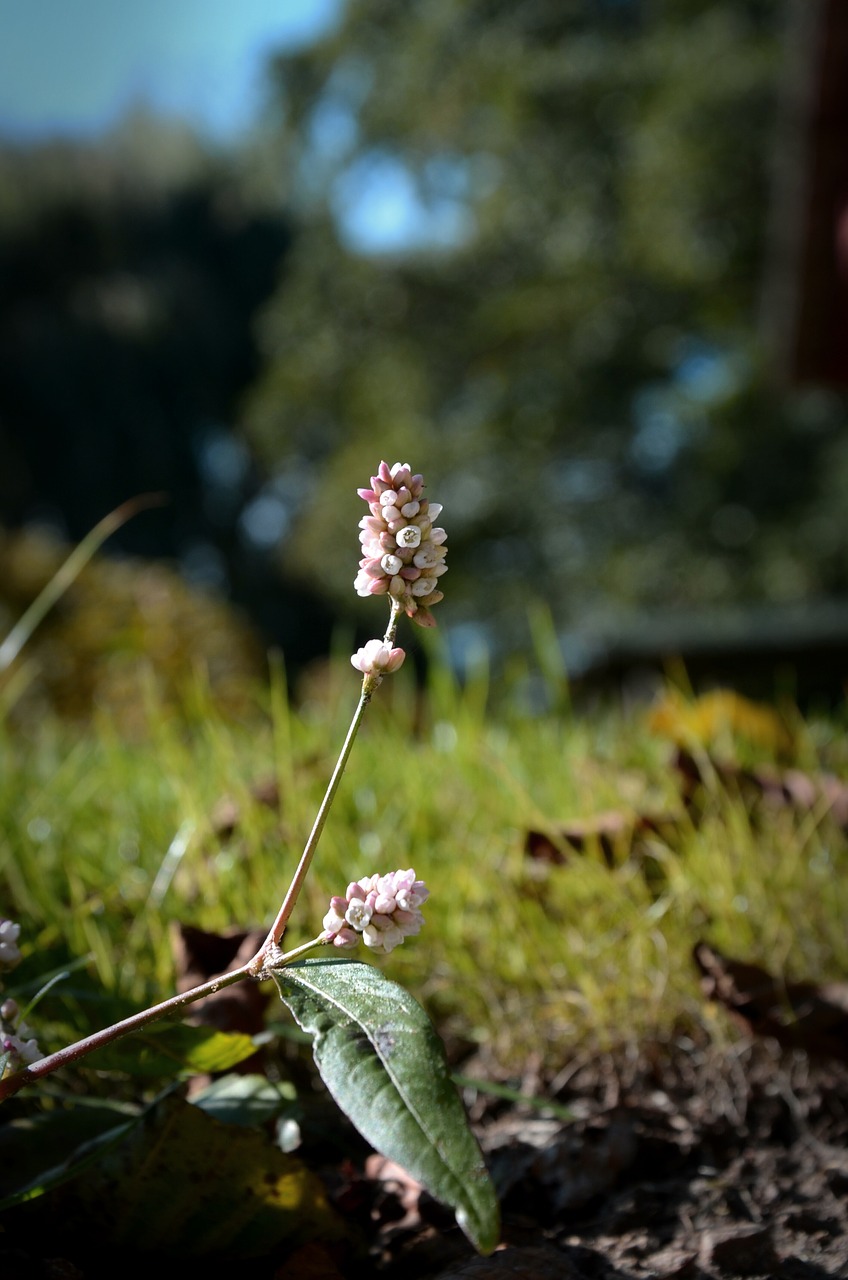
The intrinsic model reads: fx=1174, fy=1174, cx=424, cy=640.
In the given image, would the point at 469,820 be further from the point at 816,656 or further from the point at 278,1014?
the point at 816,656

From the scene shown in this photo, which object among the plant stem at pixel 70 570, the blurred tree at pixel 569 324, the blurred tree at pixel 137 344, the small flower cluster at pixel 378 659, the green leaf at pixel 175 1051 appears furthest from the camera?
the blurred tree at pixel 137 344

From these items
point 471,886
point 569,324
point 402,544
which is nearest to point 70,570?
point 471,886

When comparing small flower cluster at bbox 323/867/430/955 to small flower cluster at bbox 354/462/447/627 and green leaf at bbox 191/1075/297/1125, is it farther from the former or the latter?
green leaf at bbox 191/1075/297/1125

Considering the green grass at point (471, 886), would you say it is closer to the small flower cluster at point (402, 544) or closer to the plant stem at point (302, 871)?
the plant stem at point (302, 871)

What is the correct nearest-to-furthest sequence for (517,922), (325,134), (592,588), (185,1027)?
1. (185,1027)
2. (517,922)
3. (592,588)
4. (325,134)

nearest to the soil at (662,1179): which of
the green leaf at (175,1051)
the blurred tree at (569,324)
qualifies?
the green leaf at (175,1051)

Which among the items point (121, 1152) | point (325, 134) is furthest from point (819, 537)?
point (121, 1152)
